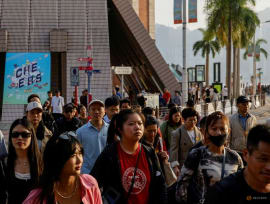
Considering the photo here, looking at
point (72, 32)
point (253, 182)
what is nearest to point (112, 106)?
point (253, 182)

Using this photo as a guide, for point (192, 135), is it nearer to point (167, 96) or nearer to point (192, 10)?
point (192, 10)

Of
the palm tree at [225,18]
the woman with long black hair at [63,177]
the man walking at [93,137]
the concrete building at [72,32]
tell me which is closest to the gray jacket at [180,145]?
the man walking at [93,137]

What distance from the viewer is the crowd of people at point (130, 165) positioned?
2818 mm

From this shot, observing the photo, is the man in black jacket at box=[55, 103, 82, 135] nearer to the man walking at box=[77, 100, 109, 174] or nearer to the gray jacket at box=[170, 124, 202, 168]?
the man walking at box=[77, 100, 109, 174]

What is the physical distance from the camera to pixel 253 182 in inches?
110

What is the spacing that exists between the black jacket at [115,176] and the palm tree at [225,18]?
1593 inches

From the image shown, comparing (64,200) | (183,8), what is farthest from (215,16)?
(64,200)

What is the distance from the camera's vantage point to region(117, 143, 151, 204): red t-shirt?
14.8 ft

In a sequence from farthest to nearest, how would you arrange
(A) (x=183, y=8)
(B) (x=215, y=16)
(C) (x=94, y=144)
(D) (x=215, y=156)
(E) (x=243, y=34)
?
1. (E) (x=243, y=34)
2. (B) (x=215, y=16)
3. (A) (x=183, y=8)
4. (C) (x=94, y=144)
5. (D) (x=215, y=156)

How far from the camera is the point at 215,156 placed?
14.9 feet

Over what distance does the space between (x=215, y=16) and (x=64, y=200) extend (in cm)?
4325

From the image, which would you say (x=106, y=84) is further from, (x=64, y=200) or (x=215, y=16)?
(x=64, y=200)

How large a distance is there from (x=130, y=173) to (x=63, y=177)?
111 centimetres

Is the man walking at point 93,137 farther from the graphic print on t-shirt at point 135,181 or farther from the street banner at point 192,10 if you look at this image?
the street banner at point 192,10
